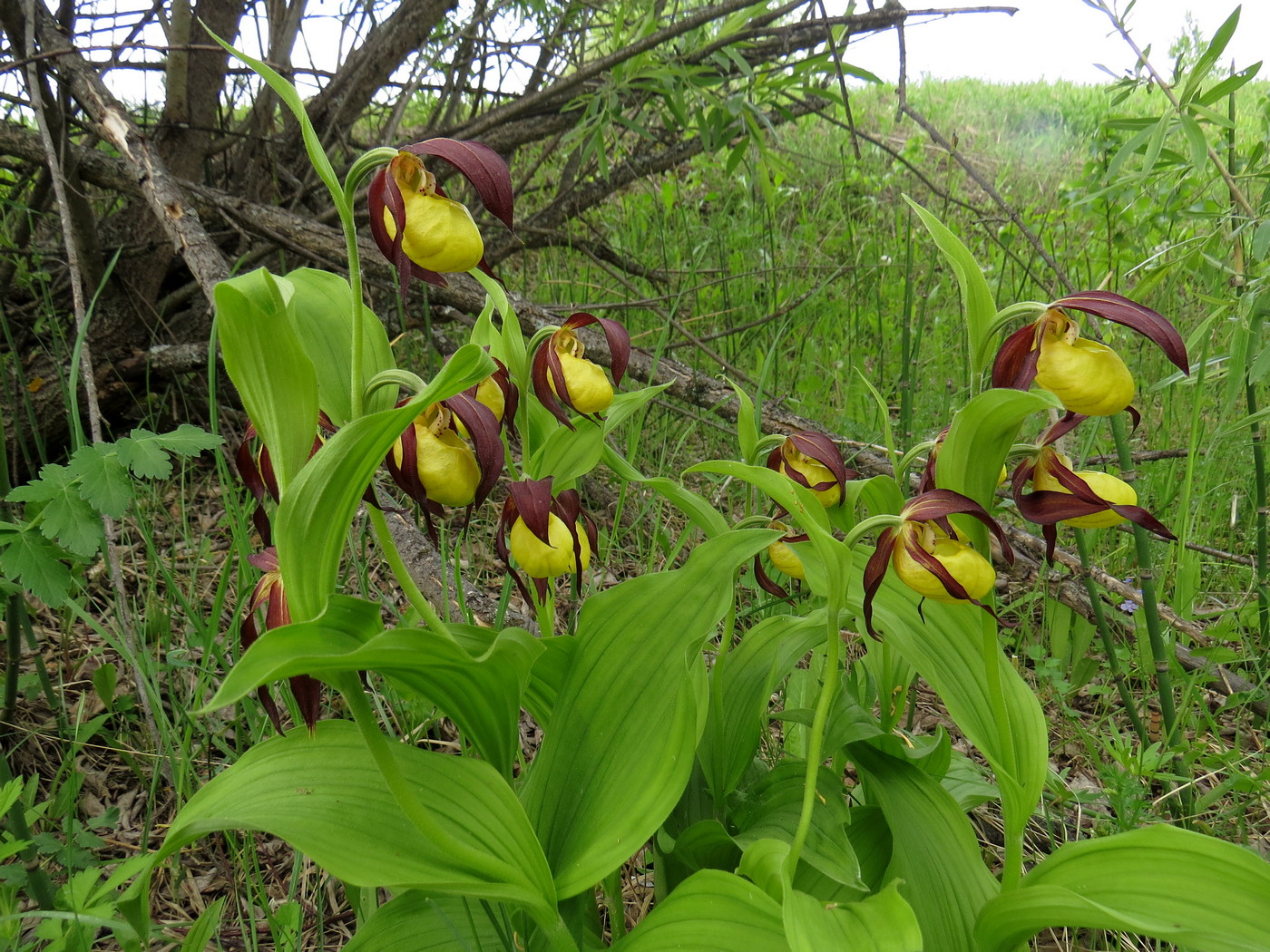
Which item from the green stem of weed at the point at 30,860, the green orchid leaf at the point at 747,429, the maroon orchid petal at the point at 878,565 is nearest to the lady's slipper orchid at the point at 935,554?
the maroon orchid petal at the point at 878,565

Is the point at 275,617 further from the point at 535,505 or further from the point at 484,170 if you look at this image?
the point at 484,170

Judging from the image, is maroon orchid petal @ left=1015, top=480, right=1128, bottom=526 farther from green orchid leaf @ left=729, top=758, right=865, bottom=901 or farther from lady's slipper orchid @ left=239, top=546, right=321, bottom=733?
lady's slipper orchid @ left=239, top=546, right=321, bottom=733

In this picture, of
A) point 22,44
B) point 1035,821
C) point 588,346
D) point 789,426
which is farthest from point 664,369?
point 22,44

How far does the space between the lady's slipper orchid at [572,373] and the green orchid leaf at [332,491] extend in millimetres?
324

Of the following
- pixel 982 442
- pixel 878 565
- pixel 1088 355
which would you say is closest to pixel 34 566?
pixel 878 565

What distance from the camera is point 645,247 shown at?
3547 mm

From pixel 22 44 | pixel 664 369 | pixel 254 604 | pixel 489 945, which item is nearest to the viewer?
pixel 254 604

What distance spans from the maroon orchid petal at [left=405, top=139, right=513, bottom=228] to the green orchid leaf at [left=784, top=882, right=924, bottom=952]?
761 mm

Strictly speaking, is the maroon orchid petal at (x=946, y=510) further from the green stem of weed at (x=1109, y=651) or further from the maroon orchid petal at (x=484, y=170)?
the green stem of weed at (x=1109, y=651)

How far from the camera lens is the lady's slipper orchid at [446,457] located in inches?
36.3

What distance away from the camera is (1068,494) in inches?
36.8

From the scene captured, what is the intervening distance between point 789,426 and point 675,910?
4.44 feet

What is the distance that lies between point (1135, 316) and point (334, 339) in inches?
36.9

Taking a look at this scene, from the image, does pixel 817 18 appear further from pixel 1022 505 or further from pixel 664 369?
pixel 1022 505
